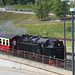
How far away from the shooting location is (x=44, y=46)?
869 inches

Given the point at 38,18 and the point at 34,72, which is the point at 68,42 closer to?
the point at 34,72

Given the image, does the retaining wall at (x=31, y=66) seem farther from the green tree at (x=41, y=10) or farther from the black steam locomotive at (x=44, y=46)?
the green tree at (x=41, y=10)

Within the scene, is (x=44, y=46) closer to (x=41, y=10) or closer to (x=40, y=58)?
(x=40, y=58)

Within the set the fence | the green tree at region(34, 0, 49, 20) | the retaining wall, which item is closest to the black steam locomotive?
the fence

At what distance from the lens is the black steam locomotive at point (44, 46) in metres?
21.4

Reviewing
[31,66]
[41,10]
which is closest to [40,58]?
[31,66]

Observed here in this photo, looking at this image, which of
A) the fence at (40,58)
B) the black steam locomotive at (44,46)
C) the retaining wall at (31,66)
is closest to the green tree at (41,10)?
the black steam locomotive at (44,46)

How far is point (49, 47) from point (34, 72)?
316 centimetres

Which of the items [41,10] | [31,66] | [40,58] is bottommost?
[31,66]

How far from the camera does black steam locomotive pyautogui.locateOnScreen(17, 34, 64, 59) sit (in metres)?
21.4

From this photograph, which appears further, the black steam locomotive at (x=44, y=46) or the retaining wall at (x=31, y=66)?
the black steam locomotive at (x=44, y=46)

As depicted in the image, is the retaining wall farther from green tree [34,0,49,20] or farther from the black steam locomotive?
green tree [34,0,49,20]

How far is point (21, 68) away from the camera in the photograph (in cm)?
2294

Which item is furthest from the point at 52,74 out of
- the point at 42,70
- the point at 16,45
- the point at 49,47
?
the point at 16,45
